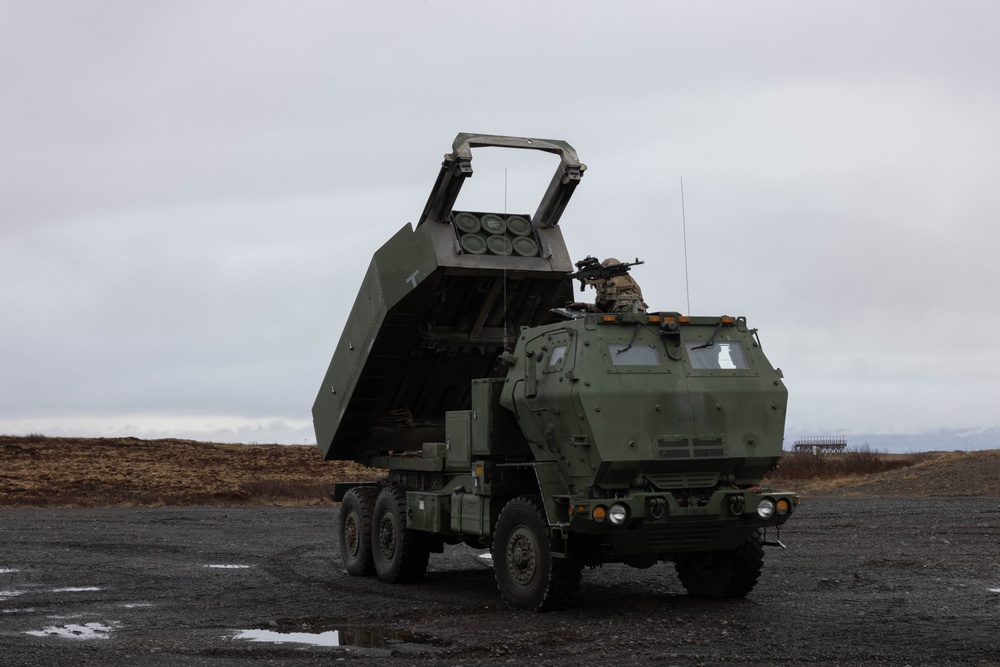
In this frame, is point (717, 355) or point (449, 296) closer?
point (717, 355)

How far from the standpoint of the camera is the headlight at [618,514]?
10.4m

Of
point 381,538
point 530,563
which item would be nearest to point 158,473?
point 381,538

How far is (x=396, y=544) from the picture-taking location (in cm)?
1421

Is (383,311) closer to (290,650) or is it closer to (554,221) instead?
(554,221)

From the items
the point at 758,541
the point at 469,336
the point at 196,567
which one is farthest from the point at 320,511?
the point at 758,541

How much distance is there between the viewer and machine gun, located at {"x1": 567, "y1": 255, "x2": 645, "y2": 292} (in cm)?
1241

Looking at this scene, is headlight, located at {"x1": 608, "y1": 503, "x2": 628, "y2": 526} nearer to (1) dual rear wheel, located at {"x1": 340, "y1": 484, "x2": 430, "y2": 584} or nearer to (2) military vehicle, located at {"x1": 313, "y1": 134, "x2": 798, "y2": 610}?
(2) military vehicle, located at {"x1": 313, "y1": 134, "x2": 798, "y2": 610}

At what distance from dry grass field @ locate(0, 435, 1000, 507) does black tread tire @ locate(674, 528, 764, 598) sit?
63.3ft

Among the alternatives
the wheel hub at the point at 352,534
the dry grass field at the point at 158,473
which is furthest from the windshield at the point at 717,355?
the dry grass field at the point at 158,473

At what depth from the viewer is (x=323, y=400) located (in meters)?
15.7

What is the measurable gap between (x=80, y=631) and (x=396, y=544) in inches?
180

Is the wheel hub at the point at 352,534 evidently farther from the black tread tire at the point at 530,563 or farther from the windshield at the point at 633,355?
the windshield at the point at 633,355

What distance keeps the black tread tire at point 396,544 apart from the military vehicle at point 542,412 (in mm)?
27

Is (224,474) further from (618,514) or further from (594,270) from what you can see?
(618,514)
